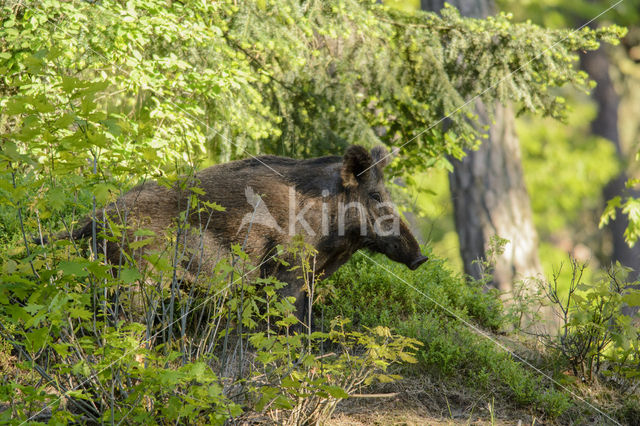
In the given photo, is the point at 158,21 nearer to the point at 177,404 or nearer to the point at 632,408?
the point at 177,404

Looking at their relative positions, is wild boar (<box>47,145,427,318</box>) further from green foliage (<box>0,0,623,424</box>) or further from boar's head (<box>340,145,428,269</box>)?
green foliage (<box>0,0,623,424</box>)

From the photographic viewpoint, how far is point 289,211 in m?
6.00

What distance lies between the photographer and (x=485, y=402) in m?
5.38

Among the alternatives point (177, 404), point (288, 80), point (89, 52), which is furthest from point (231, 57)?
point (177, 404)

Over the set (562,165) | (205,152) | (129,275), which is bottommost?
(129,275)

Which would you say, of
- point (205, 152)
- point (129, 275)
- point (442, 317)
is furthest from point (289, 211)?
point (129, 275)

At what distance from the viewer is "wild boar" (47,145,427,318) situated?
576 centimetres

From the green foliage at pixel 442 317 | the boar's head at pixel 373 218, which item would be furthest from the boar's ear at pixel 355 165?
the green foliage at pixel 442 317

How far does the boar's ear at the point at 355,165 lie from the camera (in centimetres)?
619

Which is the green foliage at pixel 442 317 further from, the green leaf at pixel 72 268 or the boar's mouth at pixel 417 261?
the green leaf at pixel 72 268

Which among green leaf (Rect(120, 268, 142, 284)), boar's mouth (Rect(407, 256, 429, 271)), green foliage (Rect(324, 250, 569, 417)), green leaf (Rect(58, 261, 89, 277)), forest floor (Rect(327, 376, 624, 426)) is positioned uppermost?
green leaf (Rect(58, 261, 89, 277))

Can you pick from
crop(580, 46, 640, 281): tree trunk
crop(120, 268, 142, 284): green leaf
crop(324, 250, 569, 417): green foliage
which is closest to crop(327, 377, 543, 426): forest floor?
crop(324, 250, 569, 417): green foliage

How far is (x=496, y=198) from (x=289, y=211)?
323 inches

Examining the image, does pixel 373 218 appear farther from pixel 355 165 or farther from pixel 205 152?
pixel 205 152
